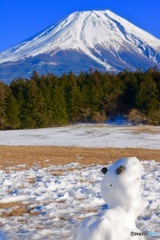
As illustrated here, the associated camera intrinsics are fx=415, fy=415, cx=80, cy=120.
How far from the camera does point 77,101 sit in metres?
50.2

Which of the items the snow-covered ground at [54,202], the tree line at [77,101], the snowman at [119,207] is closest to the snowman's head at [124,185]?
the snowman at [119,207]

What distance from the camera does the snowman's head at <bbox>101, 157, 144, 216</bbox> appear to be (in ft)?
11.4

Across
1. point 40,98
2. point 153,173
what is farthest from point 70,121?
point 153,173

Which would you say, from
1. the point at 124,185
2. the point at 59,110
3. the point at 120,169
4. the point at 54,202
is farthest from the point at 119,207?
the point at 59,110

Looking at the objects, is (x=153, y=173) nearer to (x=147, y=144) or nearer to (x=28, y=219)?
(x=28, y=219)

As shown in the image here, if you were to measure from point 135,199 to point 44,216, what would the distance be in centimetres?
347

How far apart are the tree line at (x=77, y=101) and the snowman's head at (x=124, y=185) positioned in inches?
1652

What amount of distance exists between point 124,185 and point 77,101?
153 ft

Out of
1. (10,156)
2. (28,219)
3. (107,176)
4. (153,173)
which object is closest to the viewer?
(107,176)

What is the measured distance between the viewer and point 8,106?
156 ft

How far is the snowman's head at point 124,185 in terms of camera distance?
3477 mm

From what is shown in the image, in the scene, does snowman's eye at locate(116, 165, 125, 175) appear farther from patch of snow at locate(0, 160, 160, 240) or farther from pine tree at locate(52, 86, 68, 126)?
pine tree at locate(52, 86, 68, 126)

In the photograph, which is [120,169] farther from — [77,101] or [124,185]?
[77,101]

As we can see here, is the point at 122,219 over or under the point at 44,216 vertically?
over
